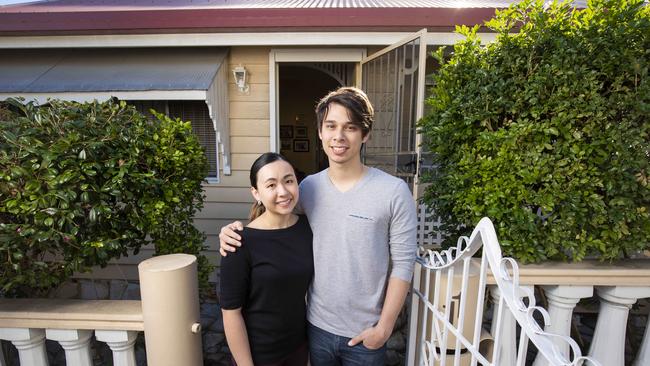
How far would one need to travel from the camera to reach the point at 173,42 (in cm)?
325

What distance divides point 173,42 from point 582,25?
3346 millimetres

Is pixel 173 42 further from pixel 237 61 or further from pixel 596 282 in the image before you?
pixel 596 282

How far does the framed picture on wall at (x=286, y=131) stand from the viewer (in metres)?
9.27

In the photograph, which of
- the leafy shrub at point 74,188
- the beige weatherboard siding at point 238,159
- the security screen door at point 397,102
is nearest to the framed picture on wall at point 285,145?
the beige weatherboard siding at point 238,159

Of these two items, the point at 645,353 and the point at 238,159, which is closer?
the point at 645,353

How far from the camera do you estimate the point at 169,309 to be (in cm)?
132

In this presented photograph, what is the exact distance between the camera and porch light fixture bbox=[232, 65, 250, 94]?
355cm

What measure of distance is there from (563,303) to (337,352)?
116 centimetres

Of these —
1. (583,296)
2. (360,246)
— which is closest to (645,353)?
(583,296)

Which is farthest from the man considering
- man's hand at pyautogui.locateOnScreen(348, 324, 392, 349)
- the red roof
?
the red roof

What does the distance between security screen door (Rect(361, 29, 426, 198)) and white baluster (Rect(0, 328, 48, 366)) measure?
2570mm

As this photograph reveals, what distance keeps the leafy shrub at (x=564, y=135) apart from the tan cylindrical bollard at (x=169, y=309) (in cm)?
139

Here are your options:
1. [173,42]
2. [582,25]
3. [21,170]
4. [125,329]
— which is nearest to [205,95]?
[173,42]

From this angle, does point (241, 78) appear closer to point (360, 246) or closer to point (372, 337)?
point (360, 246)
